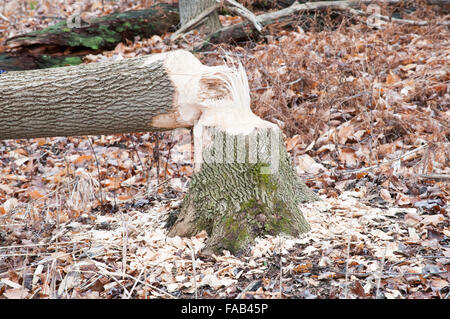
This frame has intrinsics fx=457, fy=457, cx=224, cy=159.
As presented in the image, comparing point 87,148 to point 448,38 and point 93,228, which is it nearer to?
point 93,228

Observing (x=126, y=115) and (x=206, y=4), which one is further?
(x=206, y=4)

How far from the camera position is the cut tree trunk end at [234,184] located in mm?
3180

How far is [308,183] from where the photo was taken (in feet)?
14.5

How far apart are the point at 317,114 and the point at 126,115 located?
2.63 meters

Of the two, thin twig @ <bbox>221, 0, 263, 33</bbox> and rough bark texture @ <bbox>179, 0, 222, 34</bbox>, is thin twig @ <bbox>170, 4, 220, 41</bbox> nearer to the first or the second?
rough bark texture @ <bbox>179, 0, 222, 34</bbox>

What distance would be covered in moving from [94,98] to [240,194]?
1397 millimetres

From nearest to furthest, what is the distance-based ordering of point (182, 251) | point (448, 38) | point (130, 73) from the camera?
point (182, 251)
point (130, 73)
point (448, 38)

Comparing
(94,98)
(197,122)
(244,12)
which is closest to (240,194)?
(197,122)

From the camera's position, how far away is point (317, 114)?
5418mm

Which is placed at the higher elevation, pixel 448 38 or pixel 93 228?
pixel 448 38

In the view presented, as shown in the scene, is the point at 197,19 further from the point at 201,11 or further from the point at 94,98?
the point at 94,98
